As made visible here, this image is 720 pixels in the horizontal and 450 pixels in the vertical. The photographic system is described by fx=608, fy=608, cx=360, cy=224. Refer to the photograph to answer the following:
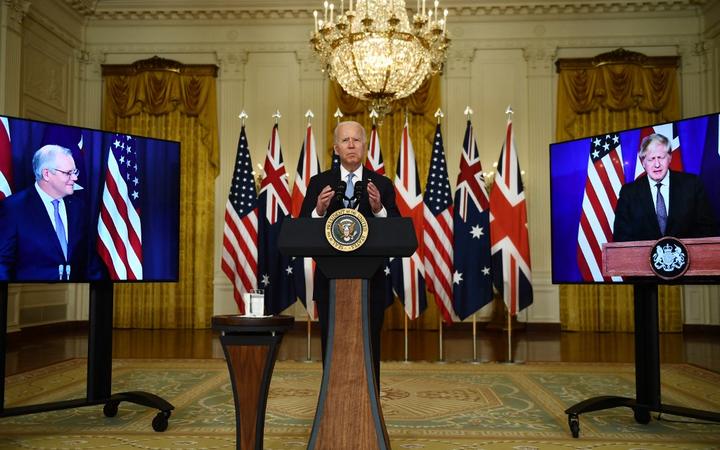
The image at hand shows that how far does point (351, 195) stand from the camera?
312cm

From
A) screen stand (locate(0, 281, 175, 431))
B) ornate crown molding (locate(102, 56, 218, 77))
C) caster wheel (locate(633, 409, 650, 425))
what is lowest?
caster wheel (locate(633, 409, 650, 425))

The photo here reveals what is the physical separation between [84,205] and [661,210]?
342cm

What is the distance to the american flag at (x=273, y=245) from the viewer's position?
23.5 feet

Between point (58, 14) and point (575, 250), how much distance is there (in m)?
9.63

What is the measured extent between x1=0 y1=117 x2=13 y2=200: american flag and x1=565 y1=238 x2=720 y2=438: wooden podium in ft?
11.3

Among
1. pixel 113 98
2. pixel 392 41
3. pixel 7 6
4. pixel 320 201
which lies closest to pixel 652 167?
pixel 320 201

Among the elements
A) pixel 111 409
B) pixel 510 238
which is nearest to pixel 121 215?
pixel 111 409

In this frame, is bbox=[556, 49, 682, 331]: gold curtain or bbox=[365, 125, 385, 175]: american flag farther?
bbox=[556, 49, 682, 331]: gold curtain

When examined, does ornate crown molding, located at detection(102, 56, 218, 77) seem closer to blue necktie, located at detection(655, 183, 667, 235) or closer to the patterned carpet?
the patterned carpet

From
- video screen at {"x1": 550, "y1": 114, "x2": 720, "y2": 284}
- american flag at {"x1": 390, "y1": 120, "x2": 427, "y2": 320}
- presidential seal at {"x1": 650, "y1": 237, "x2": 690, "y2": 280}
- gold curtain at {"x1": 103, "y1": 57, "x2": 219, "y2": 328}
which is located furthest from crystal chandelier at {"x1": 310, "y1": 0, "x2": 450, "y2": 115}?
gold curtain at {"x1": 103, "y1": 57, "x2": 219, "y2": 328}

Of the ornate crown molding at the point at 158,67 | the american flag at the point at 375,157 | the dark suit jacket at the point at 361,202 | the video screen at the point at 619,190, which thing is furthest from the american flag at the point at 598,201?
the ornate crown molding at the point at 158,67

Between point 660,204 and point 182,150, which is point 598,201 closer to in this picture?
point 660,204

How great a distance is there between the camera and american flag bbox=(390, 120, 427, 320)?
6.88 metres

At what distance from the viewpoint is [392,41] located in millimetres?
6387
